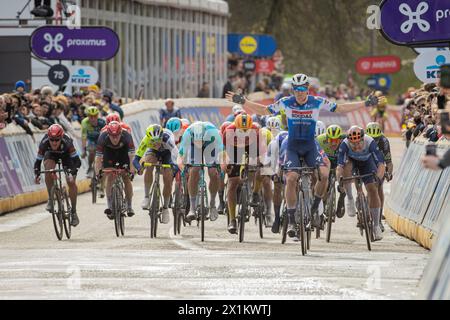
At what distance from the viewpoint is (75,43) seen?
104ft

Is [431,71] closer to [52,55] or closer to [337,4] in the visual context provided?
[52,55]

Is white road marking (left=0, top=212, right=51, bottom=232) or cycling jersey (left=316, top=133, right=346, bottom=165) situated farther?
white road marking (left=0, top=212, right=51, bottom=232)

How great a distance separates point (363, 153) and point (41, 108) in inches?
454

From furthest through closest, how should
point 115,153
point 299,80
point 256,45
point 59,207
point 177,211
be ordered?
1. point 256,45
2. point 115,153
3. point 177,211
4. point 59,207
5. point 299,80

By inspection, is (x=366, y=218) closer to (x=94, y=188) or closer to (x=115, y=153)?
(x=115, y=153)

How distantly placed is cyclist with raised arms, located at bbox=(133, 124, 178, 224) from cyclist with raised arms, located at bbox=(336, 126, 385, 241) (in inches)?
113

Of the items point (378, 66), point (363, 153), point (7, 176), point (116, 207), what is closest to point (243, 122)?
point (363, 153)

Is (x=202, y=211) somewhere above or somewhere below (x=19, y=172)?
above

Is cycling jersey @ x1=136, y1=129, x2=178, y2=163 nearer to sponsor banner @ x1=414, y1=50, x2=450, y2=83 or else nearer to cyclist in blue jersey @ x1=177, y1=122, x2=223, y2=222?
cyclist in blue jersey @ x1=177, y1=122, x2=223, y2=222

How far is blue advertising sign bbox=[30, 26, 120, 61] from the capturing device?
102 feet

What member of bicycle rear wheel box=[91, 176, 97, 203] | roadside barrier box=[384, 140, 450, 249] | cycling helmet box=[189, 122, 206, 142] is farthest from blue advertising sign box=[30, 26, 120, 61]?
cycling helmet box=[189, 122, 206, 142]

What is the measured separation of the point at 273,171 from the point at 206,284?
6431 millimetres

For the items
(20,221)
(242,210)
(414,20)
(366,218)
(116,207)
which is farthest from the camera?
(20,221)
